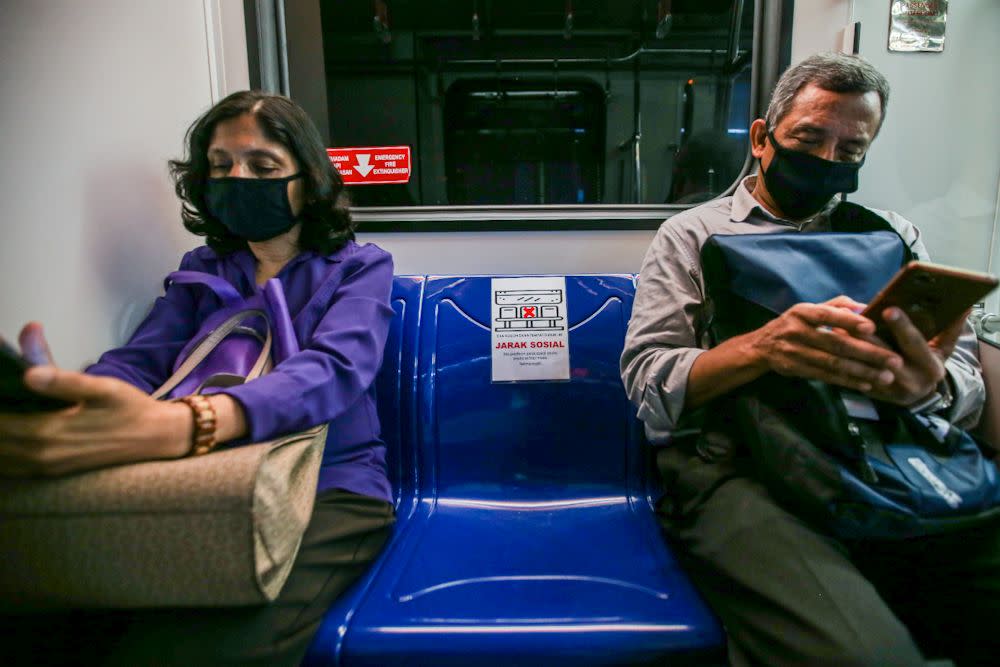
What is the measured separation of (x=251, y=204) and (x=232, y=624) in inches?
37.6

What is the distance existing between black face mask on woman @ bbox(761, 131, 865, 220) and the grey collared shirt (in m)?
0.07

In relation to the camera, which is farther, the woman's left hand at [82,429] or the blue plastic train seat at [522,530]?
the blue plastic train seat at [522,530]

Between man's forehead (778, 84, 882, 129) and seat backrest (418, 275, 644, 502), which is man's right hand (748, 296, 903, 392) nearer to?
man's forehead (778, 84, 882, 129)

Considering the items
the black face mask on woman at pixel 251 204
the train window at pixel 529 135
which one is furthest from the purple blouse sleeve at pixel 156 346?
the train window at pixel 529 135

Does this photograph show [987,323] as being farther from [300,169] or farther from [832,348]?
[300,169]

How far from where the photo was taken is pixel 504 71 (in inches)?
106

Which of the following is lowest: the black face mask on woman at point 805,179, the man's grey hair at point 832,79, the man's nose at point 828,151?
the black face mask on woman at point 805,179

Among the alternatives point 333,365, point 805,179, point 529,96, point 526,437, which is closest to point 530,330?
point 526,437

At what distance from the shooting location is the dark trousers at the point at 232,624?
92 centimetres

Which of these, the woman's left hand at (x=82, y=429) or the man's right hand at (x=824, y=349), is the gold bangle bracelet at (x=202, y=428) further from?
the man's right hand at (x=824, y=349)

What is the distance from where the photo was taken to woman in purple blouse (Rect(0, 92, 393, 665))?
89 centimetres

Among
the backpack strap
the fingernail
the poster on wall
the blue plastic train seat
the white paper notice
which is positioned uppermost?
the poster on wall

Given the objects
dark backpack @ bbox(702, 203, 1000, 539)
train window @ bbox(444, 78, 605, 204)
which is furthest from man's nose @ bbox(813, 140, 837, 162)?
train window @ bbox(444, 78, 605, 204)

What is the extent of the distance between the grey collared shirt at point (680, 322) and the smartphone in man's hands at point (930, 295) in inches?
13.3
